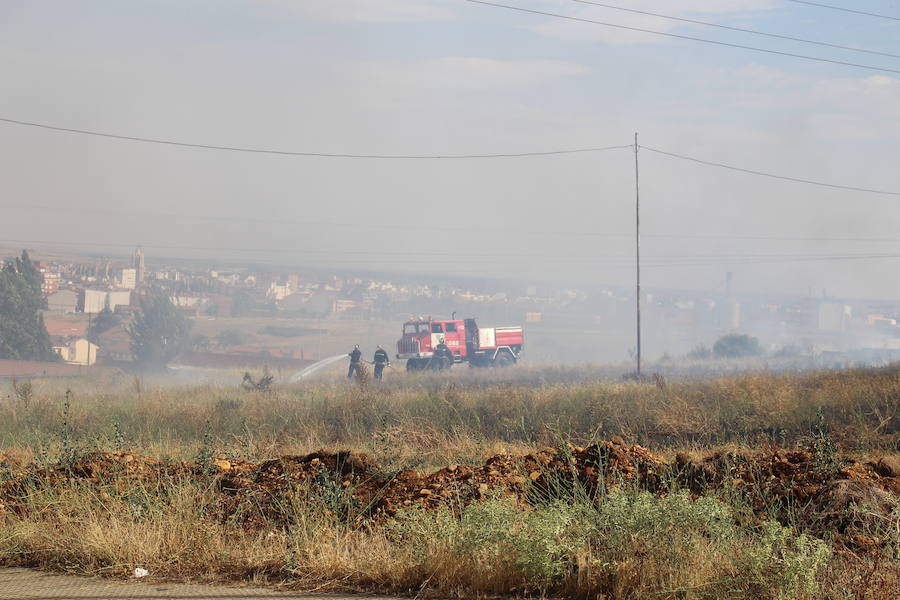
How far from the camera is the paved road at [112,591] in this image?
18.7 feet

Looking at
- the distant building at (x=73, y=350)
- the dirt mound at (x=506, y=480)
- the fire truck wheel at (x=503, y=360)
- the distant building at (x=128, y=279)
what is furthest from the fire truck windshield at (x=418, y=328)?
the distant building at (x=128, y=279)

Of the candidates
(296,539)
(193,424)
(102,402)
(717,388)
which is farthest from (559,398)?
(296,539)

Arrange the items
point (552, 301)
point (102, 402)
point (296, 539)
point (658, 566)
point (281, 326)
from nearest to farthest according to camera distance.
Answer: point (658, 566) < point (296, 539) < point (102, 402) < point (281, 326) < point (552, 301)

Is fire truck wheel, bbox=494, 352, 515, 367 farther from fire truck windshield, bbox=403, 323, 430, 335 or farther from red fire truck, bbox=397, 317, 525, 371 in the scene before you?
fire truck windshield, bbox=403, 323, 430, 335

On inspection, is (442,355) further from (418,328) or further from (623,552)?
(623,552)

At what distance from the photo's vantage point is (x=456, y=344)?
4816cm

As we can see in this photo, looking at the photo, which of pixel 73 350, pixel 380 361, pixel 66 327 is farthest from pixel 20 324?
pixel 380 361

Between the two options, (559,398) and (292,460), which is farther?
(559,398)

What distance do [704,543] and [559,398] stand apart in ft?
48.8

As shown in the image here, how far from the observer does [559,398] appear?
67.5 feet

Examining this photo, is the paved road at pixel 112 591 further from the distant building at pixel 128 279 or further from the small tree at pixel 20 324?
the distant building at pixel 128 279

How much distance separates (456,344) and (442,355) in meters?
1.63

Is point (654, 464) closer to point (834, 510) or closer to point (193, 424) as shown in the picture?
point (834, 510)

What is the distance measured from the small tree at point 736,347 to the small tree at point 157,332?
4314 cm
